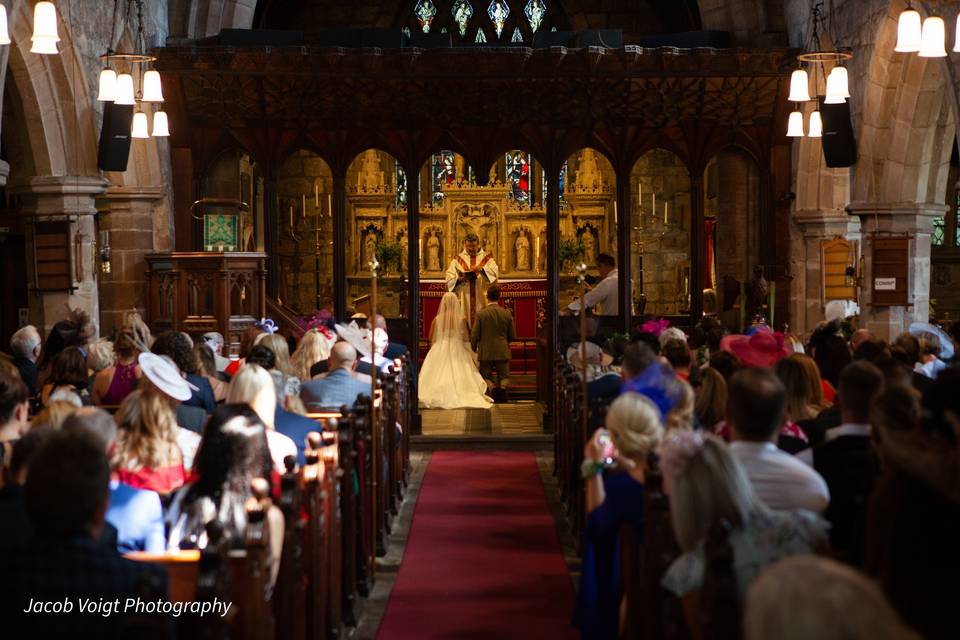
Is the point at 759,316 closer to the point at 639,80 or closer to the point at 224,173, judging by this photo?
the point at 639,80

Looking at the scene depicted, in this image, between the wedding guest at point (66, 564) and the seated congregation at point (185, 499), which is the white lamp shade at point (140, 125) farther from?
the wedding guest at point (66, 564)

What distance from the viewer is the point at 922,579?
2.26m

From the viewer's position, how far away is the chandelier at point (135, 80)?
33.3ft

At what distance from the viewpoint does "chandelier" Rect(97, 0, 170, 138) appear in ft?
33.3

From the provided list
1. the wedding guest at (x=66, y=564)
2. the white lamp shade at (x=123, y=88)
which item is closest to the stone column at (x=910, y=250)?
the white lamp shade at (x=123, y=88)

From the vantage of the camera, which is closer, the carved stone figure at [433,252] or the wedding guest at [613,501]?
the wedding guest at [613,501]

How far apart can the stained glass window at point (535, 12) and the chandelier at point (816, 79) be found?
251 inches

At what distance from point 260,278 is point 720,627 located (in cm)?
889

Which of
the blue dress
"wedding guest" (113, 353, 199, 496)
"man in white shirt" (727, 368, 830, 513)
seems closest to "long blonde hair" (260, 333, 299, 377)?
"wedding guest" (113, 353, 199, 496)

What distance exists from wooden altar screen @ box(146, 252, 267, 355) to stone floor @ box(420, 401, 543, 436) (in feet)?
6.95

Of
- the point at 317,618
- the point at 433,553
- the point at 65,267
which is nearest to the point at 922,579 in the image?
the point at 317,618

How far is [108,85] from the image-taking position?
399 inches

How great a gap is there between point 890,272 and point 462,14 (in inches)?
365

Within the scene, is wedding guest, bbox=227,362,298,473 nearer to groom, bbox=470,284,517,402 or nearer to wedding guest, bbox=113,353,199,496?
wedding guest, bbox=113,353,199,496
